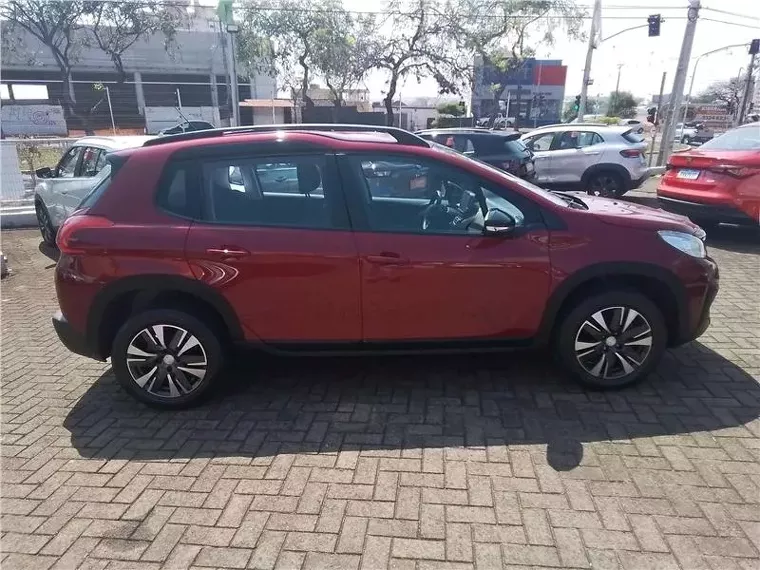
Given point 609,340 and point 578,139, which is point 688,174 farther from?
point 609,340

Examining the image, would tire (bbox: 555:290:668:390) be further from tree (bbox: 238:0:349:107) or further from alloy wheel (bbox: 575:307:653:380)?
tree (bbox: 238:0:349:107)

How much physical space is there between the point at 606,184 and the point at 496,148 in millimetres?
2906

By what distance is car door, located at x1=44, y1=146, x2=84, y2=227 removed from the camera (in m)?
7.08

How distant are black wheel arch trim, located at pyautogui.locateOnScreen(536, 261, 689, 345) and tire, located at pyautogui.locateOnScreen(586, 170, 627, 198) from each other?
26.7ft

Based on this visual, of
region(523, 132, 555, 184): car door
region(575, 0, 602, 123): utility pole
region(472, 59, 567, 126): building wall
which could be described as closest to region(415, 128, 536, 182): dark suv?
region(523, 132, 555, 184): car door

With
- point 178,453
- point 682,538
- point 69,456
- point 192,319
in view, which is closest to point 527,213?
point 682,538

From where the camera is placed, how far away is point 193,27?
2733cm

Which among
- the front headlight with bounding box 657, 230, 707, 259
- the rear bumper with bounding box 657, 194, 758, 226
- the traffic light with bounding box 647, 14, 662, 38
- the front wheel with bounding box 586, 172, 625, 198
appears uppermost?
the traffic light with bounding box 647, 14, 662, 38

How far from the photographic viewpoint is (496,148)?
978 centimetres

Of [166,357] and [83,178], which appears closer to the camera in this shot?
[166,357]

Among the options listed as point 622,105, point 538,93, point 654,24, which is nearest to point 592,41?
point 654,24

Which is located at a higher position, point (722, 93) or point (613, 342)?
point (722, 93)

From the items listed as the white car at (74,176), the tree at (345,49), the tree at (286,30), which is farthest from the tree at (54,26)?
the white car at (74,176)

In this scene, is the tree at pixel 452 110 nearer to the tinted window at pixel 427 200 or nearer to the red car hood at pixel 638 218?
the red car hood at pixel 638 218
